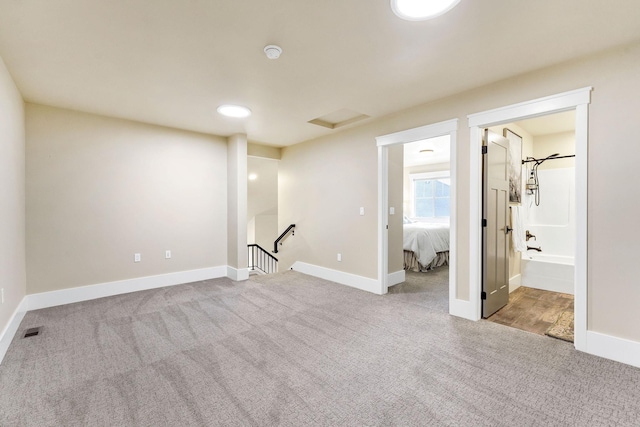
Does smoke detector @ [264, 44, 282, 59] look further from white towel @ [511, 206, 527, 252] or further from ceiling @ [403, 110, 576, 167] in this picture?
→ white towel @ [511, 206, 527, 252]

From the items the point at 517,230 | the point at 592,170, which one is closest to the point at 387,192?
the point at 517,230

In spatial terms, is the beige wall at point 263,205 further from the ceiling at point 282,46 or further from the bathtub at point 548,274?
the bathtub at point 548,274

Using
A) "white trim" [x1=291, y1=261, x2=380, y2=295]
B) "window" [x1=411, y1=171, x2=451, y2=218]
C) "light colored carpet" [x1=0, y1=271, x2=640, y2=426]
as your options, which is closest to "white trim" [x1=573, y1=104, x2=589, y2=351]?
"light colored carpet" [x1=0, y1=271, x2=640, y2=426]

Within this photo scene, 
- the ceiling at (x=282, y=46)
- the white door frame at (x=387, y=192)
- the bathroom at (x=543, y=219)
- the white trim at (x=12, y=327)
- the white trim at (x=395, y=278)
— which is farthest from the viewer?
the white trim at (x=395, y=278)

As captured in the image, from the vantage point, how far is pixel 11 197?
2.65 metres

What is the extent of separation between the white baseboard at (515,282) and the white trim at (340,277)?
6.32 ft

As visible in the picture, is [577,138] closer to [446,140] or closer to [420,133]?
[420,133]

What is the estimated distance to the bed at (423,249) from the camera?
17.0 ft

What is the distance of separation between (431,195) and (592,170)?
651 centimetres

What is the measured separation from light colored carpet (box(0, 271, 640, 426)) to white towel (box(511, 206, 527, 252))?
5.63 ft

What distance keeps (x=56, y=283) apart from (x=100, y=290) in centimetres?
45

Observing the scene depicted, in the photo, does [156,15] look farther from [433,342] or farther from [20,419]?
[433,342]

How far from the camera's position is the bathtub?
3900mm

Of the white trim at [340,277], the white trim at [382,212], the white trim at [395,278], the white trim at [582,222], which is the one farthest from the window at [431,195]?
the white trim at [582,222]
